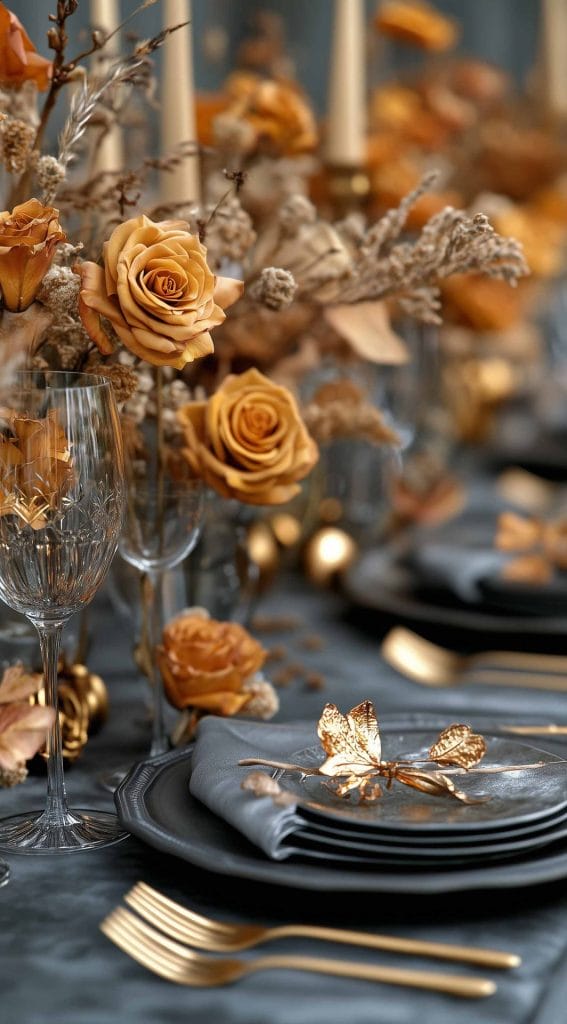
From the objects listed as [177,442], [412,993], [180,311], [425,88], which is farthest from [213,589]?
[425,88]

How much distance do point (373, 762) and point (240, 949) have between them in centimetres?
15

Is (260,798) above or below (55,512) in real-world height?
below

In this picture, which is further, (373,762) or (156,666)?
(156,666)

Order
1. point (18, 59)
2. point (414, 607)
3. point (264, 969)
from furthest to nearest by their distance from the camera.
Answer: point (414, 607), point (18, 59), point (264, 969)

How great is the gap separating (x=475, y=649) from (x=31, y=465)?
23.5 inches

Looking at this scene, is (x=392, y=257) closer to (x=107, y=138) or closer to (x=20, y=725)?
(x=107, y=138)

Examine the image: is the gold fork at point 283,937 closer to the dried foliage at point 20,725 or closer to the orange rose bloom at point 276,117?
the dried foliage at point 20,725

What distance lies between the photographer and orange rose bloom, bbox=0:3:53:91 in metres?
0.79

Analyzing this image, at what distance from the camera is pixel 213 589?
3.51ft

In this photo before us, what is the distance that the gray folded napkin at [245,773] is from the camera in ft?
2.15

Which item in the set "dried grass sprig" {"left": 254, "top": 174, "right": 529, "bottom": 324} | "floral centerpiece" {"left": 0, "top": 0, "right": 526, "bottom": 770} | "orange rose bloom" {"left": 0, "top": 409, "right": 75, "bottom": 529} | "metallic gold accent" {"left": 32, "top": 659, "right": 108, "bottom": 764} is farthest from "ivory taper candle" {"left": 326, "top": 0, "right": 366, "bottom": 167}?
"orange rose bloom" {"left": 0, "top": 409, "right": 75, "bottom": 529}

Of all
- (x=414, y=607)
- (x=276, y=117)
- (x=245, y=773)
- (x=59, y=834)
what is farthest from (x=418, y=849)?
(x=276, y=117)

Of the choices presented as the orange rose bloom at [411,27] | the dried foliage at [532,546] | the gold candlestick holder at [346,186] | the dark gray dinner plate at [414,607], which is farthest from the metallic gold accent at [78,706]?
the orange rose bloom at [411,27]

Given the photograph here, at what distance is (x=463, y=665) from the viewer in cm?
115
